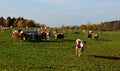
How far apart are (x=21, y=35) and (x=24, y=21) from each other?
304ft

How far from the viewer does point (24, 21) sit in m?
132

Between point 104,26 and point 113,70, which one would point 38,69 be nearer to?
point 113,70

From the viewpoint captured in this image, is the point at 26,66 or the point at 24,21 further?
the point at 24,21

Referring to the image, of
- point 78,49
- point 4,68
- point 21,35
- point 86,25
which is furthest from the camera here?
point 86,25

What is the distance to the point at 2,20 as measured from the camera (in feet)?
436

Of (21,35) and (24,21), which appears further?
(24,21)

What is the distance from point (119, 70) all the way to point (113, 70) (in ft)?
1.32

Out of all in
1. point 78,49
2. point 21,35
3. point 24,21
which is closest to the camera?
point 78,49

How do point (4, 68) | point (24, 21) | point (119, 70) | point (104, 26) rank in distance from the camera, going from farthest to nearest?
point (104, 26)
point (24, 21)
point (119, 70)
point (4, 68)

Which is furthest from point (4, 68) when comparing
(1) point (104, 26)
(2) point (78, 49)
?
(1) point (104, 26)

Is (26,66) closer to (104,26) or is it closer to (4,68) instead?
(4,68)

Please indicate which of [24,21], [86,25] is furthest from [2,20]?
[86,25]

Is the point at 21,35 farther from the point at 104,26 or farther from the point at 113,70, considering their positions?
the point at 104,26

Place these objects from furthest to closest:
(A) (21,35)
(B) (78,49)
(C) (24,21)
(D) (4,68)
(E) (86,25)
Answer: (E) (86,25) → (C) (24,21) → (A) (21,35) → (B) (78,49) → (D) (4,68)
